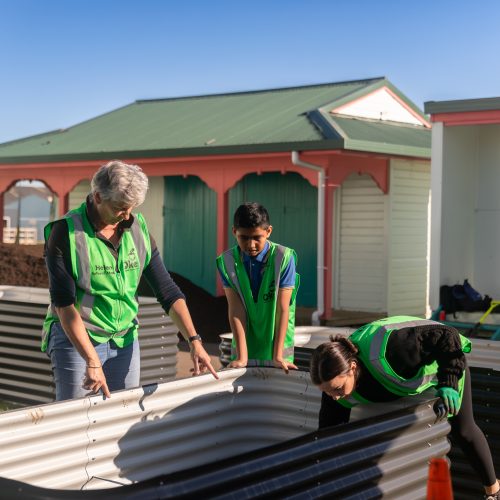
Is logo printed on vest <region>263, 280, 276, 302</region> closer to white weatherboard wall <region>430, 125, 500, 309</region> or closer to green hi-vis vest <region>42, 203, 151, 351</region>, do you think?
green hi-vis vest <region>42, 203, 151, 351</region>

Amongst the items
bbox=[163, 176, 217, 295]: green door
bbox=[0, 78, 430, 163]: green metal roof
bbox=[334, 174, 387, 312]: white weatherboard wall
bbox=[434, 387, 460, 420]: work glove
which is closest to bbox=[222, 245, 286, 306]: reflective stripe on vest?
bbox=[434, 387, 460, 420]: work glove

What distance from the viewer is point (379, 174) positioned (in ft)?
49.8

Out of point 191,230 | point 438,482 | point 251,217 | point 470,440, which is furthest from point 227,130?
point 438,482

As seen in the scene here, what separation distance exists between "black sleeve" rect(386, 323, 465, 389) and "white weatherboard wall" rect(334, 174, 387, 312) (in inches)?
449

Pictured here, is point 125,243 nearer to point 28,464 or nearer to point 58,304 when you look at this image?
point 58,304

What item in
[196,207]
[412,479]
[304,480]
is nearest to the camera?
[304,480]

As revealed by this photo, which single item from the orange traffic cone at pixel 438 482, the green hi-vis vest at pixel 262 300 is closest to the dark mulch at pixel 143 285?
the green hi-vis vest at pixel 262 300

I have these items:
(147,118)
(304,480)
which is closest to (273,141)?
(147,118)

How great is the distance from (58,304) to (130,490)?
151 cm

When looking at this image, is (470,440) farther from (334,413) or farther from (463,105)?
(463,105)

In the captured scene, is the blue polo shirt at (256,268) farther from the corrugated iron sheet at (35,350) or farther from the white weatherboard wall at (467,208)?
the white weatherboard wall at (467,208)

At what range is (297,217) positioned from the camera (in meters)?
16.5

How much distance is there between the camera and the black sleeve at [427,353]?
3.92m

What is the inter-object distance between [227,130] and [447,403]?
13.2 m
